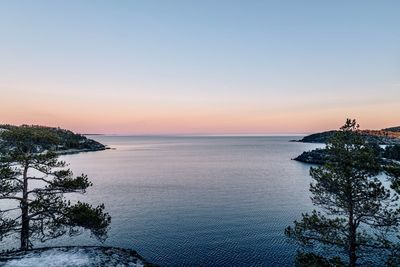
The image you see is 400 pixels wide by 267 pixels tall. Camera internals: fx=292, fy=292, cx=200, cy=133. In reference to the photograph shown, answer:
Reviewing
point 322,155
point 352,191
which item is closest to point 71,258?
point 352,191

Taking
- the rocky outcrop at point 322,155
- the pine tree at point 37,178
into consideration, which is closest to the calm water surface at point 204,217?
the pine tree at point 37,178

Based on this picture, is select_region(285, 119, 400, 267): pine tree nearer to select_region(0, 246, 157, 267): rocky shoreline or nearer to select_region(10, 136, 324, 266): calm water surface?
select_region(10, 136, 324, 266): calm water surface

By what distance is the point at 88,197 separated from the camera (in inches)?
2896

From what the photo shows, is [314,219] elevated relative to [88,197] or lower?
elevated

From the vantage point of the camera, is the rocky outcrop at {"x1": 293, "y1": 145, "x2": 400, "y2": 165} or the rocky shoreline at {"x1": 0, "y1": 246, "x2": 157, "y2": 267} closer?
the rocky shoreline at {"x1": 0, "y1": 246, "x2": 157, "y2": 267}

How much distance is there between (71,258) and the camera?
27.4 metres

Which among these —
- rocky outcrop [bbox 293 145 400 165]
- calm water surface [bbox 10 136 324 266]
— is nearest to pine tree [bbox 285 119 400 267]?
calm water surface [bbox 10 136 324 266]

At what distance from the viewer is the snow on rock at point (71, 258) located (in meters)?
25.7

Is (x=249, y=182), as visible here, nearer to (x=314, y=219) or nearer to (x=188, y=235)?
(x=188, y=235)

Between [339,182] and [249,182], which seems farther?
[249,182]

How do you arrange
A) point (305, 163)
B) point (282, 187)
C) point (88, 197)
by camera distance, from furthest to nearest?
point (305, 163), point (282, 187), point (88, 197)

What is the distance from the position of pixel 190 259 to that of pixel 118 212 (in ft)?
85.1

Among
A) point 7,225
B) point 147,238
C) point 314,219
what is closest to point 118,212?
point 147,238

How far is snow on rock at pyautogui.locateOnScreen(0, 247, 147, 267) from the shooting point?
25672 mm
